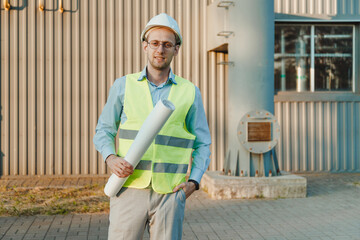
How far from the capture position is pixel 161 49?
11.0ft

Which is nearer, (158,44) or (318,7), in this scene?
(158,44)

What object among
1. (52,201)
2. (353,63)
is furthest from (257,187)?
(353,63)

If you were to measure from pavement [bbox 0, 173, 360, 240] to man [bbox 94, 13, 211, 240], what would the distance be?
127 inches

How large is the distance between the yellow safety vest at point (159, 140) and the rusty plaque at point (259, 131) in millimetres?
5857

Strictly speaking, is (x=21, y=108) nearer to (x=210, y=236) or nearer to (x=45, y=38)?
(x=45, y=38)

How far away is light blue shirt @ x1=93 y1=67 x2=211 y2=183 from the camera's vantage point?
3404mm

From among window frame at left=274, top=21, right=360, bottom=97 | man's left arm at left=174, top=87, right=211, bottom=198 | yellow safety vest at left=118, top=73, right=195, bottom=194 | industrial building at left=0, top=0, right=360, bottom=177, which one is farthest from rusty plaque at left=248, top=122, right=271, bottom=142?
yellow safety vest at left=118, top=73, right=195, bottom=194

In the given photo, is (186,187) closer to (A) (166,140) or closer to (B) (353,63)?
(A) (166,140)

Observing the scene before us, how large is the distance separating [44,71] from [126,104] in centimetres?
808

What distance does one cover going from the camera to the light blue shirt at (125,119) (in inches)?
134

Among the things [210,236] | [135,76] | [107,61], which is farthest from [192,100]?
[107,61]

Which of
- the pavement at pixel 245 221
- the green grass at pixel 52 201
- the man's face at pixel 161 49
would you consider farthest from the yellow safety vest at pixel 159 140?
the green grass at pixel 52 201

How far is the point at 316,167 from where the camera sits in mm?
11695

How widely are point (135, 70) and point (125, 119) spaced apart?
7.93 meters
